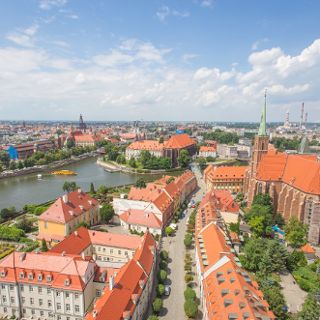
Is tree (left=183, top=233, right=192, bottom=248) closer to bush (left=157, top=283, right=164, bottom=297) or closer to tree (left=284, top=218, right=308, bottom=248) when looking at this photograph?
bush (left=157, top=283, right=164, bottom=297)

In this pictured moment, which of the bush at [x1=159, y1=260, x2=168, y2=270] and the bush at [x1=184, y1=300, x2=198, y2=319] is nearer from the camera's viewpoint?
the bush at [x1=184, y1=300, x2=198, y2=319]

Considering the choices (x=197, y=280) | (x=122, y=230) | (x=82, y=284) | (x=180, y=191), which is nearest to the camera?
(x=82, y=284)

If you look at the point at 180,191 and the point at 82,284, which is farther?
the point at 180,191

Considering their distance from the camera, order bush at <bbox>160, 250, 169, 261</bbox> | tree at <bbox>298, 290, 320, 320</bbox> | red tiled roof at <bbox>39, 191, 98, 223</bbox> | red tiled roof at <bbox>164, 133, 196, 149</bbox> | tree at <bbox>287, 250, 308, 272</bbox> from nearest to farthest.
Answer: tree at <bbox>298, 290, 320, 320</bbox>, tree at <bbox>287, 250, 308, 272</bbox>, bush at <bbox>160, 250, 169, 261</bbox>, red tiled roof at <bbox>39, 191, 98, 223</bbox>, red tiled roof at <bbox>164, 133, 196, 149</bbox>

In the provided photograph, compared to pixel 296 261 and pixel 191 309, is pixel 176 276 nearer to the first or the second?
pixel 191 309

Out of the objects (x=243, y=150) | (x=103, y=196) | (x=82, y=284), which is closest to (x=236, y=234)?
(x=82, y=284)

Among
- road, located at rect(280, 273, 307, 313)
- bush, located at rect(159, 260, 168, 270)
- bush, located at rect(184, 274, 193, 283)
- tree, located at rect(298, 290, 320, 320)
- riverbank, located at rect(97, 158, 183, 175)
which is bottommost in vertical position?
riverbank, located at rect(97, 158, 183, 175)

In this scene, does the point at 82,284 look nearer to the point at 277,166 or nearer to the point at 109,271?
the point at 109,271

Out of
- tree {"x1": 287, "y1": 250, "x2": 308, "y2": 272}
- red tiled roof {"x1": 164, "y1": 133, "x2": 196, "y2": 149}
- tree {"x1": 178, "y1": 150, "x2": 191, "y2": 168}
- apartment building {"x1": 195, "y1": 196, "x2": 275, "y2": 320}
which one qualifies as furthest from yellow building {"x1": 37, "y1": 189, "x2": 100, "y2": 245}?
red tiled roof {"x1": 164, "y1": 133, "x2": 196, "y2": 149}
